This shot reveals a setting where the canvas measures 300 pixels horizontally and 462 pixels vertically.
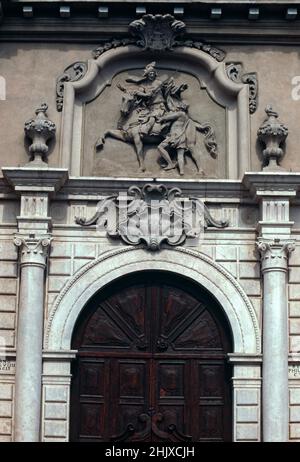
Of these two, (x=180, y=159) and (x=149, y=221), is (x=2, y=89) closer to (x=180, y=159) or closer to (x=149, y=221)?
(x=180, y=159)

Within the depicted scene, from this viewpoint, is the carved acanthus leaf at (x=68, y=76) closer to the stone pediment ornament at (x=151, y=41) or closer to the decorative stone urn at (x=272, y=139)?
the stone pediment ornament at (x=151, y=41)

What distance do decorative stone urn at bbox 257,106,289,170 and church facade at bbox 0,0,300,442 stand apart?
1.3 inches

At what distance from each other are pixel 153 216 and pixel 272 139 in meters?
2.12

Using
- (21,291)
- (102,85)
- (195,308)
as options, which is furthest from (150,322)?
(102,85)

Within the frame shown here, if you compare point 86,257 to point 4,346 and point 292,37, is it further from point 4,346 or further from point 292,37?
point 292,37

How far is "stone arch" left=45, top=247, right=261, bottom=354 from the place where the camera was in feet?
61.9

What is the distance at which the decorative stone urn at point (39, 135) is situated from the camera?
19.4 m

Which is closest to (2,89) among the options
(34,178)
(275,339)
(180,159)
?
(34,178)

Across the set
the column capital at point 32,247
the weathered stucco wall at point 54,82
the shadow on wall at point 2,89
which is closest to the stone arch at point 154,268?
the column capital at point 32,247

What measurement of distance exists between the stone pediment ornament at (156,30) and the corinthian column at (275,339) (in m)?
3.55

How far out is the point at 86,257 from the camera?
1920 cm

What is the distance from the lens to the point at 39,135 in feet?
63.8

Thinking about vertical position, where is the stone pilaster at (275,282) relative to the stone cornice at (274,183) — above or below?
below

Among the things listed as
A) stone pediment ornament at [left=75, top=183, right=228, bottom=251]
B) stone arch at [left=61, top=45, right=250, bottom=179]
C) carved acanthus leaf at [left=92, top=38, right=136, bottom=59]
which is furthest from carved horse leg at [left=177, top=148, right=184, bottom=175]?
carved acanthus leaf at [left=92, top=38, right=136, bottom=59]
